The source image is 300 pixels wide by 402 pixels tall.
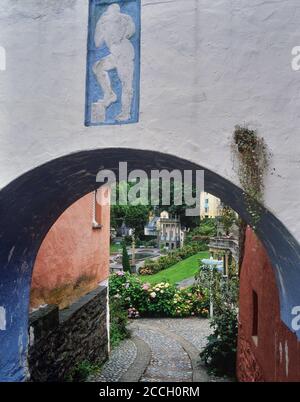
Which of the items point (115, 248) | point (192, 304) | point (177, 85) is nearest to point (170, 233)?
point (115, 248)

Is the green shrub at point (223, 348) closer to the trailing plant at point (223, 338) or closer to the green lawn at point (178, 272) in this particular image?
the trailing plant at point (223, 338)

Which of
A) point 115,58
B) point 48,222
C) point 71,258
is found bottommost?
point 71,258

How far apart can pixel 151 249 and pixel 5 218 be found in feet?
118

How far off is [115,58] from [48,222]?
7.49ft

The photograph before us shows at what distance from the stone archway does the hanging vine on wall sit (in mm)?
132

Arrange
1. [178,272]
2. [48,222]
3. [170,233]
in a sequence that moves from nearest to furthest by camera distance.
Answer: [48,222]
[178,272]
[170,233]

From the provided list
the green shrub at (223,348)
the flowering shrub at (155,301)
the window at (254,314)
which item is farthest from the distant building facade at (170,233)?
the window at (254,314)

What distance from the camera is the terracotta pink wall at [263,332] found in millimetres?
4098

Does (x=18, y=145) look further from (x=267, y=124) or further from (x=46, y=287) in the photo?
(x=46, y=287)

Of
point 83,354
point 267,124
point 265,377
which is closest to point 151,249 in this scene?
point 83,354

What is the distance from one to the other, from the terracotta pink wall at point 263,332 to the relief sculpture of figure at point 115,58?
2620 millimetres

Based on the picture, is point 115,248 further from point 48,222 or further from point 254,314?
point 48,222

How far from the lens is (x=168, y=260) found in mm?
24812

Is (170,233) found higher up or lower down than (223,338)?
higher up
